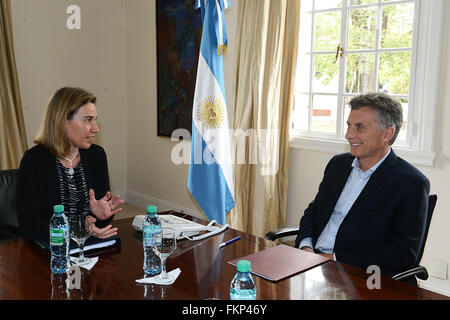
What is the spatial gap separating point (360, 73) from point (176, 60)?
195cm

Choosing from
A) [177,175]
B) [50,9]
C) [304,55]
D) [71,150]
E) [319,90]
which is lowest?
[177,175]

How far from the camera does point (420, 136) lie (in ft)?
9.27

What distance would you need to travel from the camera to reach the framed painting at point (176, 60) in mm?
4285

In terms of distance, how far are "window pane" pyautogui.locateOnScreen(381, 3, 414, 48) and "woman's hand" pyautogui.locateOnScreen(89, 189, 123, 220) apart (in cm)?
210

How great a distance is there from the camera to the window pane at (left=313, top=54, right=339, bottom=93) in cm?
334

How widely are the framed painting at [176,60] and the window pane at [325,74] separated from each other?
50.1 inches

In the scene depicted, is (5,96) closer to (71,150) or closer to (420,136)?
(71,150)

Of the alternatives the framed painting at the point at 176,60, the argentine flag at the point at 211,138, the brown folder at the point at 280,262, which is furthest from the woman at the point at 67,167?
the framed painting at the point at 176,60

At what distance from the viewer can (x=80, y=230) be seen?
1497 mm

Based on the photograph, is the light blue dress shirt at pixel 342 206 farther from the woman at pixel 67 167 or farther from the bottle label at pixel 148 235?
the woman at pixel 67 167
